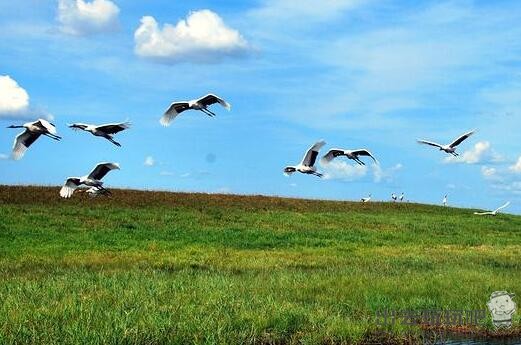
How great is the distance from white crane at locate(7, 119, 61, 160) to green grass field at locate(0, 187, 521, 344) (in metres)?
3.63

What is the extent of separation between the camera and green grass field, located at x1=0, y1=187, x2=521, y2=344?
436 inches

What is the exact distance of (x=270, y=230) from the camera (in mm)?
36781

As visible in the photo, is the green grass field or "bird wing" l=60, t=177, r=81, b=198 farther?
"bird wing" l=60, t=177, r=81, b=198

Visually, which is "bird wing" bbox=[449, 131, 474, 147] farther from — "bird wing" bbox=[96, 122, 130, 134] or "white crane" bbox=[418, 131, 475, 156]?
"bird wing" bbox=[96, 122, 130, 134]

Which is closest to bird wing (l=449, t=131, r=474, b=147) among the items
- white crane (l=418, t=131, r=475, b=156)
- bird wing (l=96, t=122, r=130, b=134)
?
white crane (l=418, t=131, r=475, b=156)

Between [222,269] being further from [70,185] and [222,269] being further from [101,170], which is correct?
[70,185]

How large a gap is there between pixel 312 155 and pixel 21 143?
9763 mm

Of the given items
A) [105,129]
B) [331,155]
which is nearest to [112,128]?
[105,129]

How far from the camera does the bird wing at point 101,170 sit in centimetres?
2238

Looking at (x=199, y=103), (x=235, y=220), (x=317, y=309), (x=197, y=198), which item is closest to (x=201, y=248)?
(x=199, y=103)

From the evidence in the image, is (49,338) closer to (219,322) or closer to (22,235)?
(219,322)

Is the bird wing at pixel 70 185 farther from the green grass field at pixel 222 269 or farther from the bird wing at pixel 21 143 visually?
the bird wing at pixel 21 143

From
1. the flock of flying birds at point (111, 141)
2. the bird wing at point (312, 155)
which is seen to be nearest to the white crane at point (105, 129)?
the flock of flying birds at point (111, 141)

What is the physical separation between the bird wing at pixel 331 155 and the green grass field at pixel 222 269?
356cm
